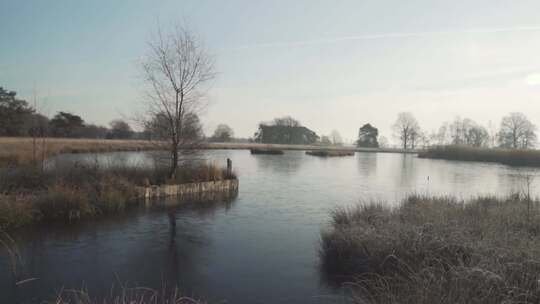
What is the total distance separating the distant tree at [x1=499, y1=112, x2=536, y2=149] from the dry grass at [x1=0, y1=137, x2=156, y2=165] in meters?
64.0

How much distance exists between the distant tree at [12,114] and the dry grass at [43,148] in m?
5.48

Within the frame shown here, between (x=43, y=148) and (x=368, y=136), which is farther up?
(x=368, y=136)

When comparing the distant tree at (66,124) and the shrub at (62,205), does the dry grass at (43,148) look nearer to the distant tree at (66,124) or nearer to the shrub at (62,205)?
the shrub at (62,205)

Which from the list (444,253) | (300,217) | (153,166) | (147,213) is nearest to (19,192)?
(147,213)

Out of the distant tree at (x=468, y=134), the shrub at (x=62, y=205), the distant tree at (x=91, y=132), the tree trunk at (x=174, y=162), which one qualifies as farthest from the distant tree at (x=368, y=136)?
the shrub at (x=62, y=205)

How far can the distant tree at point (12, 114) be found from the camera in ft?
133

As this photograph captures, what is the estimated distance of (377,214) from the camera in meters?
9.16

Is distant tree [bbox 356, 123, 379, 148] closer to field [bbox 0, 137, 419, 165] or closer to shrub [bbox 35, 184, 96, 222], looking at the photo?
field [bbox 0, 137, 419, 165]

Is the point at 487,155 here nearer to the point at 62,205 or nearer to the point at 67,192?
the point at 67,192

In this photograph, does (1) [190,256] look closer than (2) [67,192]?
Yes

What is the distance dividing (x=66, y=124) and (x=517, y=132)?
76.0 meters

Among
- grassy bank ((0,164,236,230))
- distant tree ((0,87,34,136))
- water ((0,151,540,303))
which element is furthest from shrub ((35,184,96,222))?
distant tree ((0,87,34,136))

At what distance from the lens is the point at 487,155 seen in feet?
154

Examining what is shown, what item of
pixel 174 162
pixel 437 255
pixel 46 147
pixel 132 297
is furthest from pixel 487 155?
pixel 132 297
